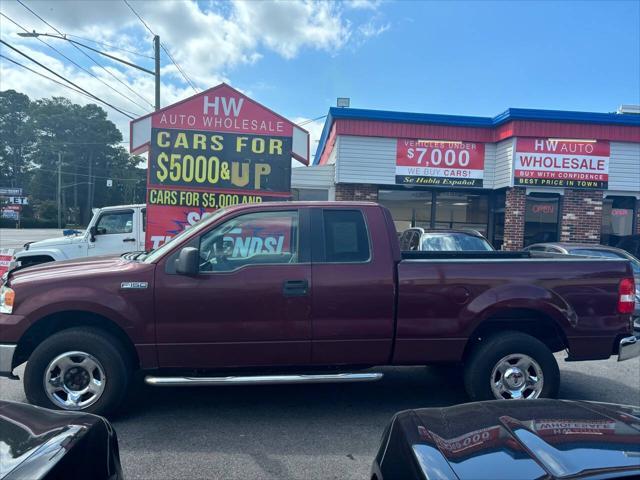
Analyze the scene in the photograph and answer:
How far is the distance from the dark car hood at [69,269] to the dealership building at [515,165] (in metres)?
10.3

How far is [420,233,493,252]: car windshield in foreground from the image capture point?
8.66 metres

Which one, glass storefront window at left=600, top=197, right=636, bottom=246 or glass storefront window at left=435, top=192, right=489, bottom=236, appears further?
glass storefront window at left=435, top=192, right=489, bottom=236

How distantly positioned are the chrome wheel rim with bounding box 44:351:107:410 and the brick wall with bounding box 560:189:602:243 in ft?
46.4

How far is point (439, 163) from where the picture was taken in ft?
46.1

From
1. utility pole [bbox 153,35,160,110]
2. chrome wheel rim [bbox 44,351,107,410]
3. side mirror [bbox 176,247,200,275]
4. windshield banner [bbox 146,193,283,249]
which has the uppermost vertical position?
utility pole [bbox 153,35,160,110]

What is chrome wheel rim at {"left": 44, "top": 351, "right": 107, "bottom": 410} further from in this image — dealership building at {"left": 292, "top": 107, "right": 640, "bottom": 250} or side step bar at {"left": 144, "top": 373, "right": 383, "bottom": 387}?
dealership building at {"left": 292, "top": 107, "right": 640, "bottom": 250}

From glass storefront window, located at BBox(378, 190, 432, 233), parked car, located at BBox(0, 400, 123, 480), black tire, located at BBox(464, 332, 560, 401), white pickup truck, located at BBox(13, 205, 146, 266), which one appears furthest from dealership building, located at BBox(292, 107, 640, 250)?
parked car, located at BBox(0, 400, 123, 480)

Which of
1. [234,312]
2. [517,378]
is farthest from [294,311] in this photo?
[517,378]

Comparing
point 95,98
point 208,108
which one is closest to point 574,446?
point 208,108

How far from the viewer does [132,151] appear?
795cm

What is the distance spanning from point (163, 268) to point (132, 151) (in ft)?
16.5

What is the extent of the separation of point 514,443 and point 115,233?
900 cm

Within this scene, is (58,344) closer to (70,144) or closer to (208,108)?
(208,108)

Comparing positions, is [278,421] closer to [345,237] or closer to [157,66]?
[345,237]
